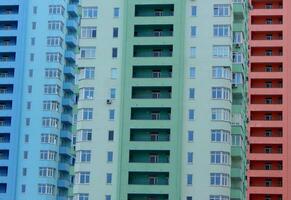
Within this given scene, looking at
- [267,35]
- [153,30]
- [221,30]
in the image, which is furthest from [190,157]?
[267,35]

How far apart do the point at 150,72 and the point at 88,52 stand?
7753mm

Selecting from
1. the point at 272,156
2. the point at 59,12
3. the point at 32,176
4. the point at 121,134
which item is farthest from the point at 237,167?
the point at 59,12

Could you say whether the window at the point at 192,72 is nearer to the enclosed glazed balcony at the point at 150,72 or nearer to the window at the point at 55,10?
the enclosed glazed balcony at the point at 150,72

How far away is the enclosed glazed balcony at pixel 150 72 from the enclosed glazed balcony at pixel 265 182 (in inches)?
1423

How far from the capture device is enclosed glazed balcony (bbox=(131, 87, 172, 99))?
8662 cm

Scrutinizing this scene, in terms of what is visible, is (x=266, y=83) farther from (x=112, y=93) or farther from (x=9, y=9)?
(x=9, y=9)

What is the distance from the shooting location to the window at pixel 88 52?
88000 millimetres

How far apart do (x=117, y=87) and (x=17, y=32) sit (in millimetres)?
35070

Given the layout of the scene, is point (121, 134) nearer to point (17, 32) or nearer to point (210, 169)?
point (210, 169)

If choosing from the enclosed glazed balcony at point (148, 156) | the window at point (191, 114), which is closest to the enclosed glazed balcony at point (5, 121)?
the enclosed glazed balcony at point (148, 156)

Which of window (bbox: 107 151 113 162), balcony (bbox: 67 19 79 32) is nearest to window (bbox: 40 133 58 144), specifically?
balcony (bbox: 67 19 79 32)

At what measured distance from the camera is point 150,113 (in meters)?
86.5

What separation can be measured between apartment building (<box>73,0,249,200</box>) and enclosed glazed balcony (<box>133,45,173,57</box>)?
12cm

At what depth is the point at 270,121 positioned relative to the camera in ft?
385
